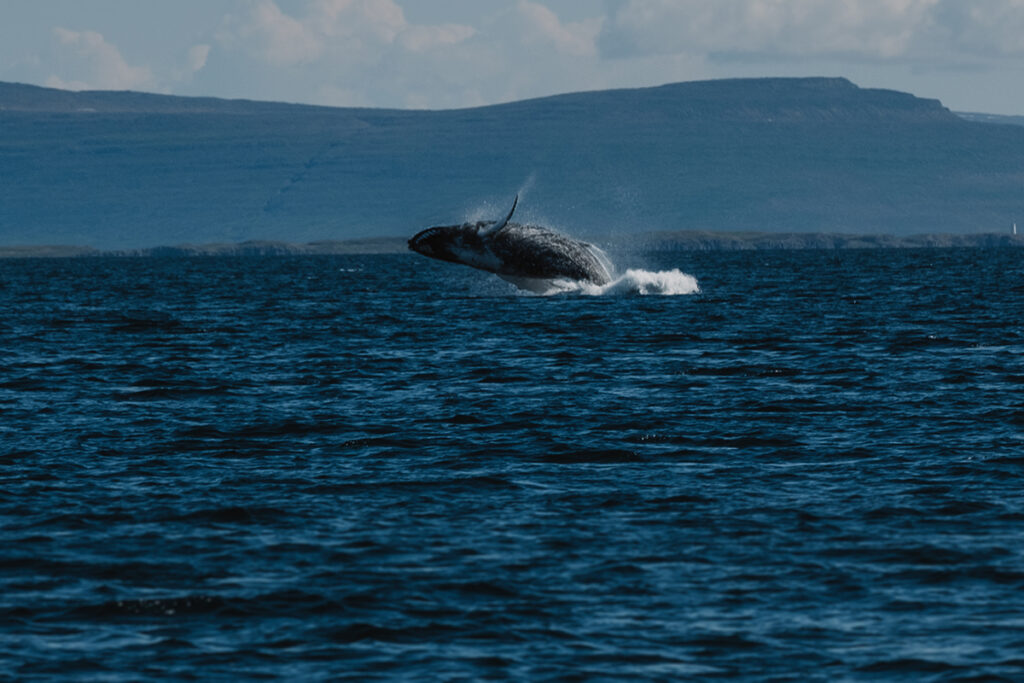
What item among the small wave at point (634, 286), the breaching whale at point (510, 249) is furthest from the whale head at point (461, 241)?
the small wave at point (634, 286)

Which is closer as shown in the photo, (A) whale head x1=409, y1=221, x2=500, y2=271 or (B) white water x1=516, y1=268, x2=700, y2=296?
(A) whale head x1=409, y1=221, x2=500, y2=271

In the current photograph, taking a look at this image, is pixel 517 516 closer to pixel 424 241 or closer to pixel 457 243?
pixel 424 241

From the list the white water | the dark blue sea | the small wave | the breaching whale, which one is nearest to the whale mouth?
the breaching whale

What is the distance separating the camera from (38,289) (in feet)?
316

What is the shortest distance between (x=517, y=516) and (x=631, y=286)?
47.6 metres

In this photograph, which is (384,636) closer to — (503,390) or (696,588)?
(696,588)

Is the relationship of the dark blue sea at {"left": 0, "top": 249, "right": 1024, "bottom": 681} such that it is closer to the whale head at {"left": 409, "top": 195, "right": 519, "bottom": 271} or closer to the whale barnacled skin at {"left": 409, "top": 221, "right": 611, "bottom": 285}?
the whale head at {"left": 409, "top": 195, "right": 519, "bottom": 271}

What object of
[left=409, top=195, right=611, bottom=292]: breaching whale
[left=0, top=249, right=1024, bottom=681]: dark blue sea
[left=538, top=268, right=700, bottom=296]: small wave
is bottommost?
[left=0, top=249, right=1024, bottom=681]: dark blue sea

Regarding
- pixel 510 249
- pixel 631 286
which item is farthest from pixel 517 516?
pixel 631 286

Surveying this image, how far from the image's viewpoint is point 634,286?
66625 mm

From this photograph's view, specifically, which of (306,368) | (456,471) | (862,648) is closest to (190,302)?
(306,368)

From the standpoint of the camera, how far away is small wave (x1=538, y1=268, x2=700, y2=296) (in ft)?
200

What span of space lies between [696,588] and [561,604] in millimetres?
1355

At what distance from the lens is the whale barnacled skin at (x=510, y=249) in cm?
4819
